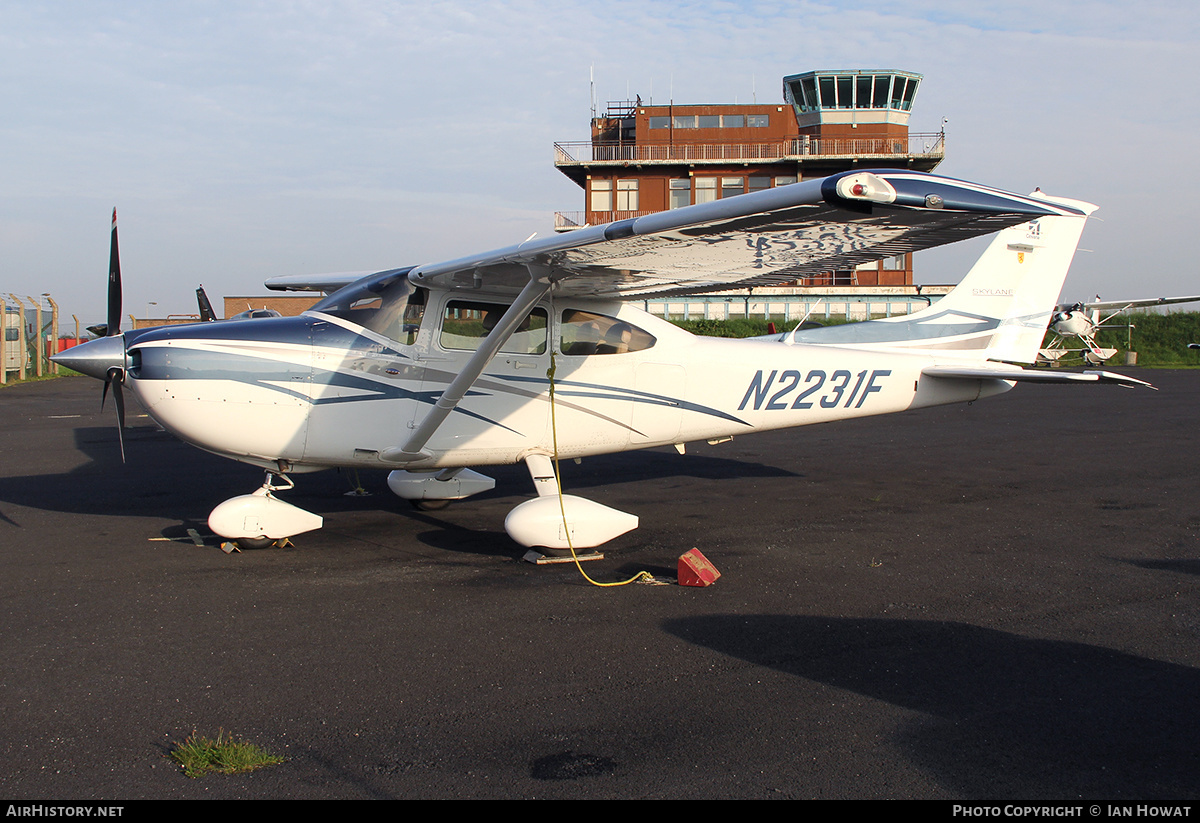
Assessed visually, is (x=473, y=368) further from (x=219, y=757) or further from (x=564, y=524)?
(x=219, y=757)

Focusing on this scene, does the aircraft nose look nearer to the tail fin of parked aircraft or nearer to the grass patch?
the grass patch

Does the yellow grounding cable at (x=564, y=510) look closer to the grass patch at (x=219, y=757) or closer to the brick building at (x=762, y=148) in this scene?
the grass patch at (x=219, y=757)

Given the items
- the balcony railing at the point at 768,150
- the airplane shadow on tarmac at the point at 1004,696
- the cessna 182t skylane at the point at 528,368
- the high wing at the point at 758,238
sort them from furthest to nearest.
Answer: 1. the balcony railing at the point at 768,150
2. the cessna 182t skylane at the point at 528,368
3. the high wing at the point at 758,238
4. the airplane shadow on tarmac at the point at 1004,696

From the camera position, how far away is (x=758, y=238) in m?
4.88

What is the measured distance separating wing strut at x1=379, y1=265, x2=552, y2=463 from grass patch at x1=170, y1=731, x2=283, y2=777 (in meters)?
3.21

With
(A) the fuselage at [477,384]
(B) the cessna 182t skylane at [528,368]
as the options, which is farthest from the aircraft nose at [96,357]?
(A) the fuselage at [477,384]

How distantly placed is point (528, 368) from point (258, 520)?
237cm

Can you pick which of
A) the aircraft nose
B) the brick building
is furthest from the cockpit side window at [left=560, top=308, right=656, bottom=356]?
the brick building

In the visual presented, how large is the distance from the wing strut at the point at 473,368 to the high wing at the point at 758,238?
122 millimetres

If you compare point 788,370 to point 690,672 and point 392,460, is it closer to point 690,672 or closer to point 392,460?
point 392,460

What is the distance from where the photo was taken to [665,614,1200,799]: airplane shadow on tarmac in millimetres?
2863

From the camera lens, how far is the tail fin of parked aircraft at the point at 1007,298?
27.7 ft

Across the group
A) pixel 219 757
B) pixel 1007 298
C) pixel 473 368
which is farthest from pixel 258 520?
pixel 1007 298
